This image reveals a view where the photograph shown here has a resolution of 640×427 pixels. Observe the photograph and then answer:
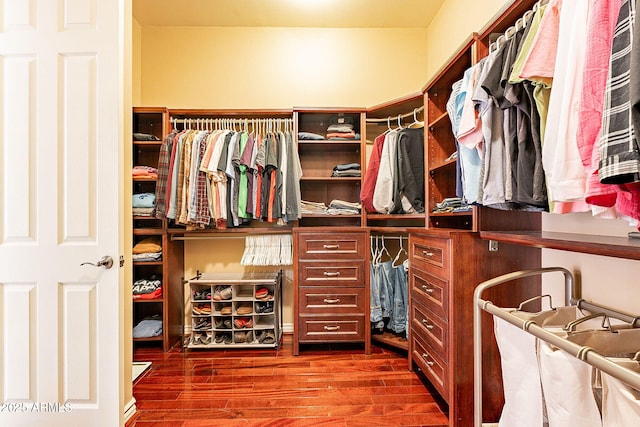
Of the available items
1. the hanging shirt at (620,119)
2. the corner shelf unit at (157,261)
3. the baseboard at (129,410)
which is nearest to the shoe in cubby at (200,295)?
the corner shelf unit at (157,261)

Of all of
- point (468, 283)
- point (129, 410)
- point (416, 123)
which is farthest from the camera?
point (416, 123)

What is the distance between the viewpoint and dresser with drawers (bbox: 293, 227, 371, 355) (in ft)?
8.71

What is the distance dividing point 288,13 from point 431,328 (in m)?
2.77

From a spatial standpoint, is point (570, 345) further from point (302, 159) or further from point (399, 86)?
point (399, 86)

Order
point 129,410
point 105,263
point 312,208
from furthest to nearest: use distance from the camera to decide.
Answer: point 312,208 → point 129,410 → point 105,263

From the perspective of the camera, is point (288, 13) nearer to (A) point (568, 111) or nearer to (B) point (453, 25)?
(B) point (453, 25)

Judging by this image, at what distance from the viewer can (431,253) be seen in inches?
75.6

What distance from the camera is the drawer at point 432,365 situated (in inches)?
69.0

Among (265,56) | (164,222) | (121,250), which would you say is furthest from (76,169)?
(265,56)

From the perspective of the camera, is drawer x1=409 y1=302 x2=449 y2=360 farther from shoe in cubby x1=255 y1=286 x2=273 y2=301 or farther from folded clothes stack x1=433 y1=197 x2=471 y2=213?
shoe in cubby x1=255 y1=286 x2=273 y2=301

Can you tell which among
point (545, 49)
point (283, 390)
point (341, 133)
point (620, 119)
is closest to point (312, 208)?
point (341, 133)

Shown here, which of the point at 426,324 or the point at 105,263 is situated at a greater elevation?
the point at 105,263

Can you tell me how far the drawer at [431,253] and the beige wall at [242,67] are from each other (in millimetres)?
1637

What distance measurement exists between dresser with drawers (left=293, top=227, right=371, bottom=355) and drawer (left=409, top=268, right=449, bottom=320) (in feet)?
1.72
